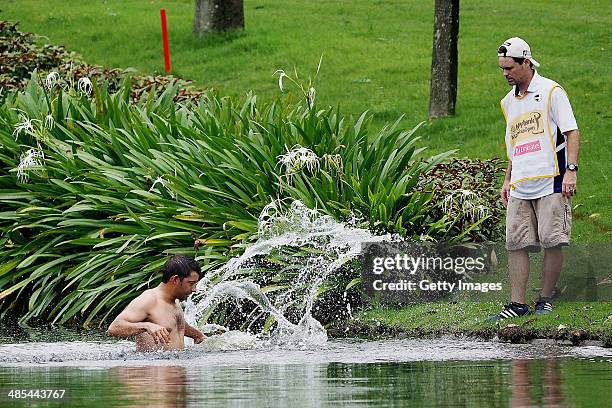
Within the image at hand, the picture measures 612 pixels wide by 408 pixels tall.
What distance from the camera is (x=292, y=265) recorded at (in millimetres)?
12680

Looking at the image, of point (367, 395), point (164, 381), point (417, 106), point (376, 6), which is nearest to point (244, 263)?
point (164, 381)

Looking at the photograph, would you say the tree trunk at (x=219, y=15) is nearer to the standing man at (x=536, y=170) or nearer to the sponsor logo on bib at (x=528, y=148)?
the standing man at (x=536, y=170)

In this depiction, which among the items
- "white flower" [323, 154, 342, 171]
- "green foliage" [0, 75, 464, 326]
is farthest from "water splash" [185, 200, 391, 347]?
"white flower" [323, 154, 342, 171]

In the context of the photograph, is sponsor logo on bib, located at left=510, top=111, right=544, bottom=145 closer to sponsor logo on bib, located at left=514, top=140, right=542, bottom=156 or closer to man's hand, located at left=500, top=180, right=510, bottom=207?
sponsor logo on bib, located at left=514, top=140, right=542, bottom=156

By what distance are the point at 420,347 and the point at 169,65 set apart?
1533 centimetres

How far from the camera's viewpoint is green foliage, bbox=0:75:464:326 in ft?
43.1

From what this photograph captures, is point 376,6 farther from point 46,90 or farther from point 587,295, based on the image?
point 587,295

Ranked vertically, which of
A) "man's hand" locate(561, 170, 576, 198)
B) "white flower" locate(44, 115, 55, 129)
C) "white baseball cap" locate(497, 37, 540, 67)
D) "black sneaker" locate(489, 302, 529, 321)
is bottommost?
"black sneaker" locate(489, 302, 529, 321)

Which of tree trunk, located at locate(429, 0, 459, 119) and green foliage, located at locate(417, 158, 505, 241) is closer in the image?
green foliage, located at locate(417, 158, 505, 241)

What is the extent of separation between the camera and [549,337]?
10.9 m

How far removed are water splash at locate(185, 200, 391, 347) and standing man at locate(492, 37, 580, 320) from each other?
1554 mm

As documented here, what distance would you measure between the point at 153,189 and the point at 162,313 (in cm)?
312

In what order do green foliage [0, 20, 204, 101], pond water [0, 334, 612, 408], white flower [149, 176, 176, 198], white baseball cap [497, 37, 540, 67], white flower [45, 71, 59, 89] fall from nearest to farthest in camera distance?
1. pond water [0, 334, 612, 408]
2. white baseball cap [497, 37, 540, 67]
3. white flower [149, 176, 176, 198]
4. white flower [45, 71, 59, 89]
5. green foliage [0, 20, 204, 101]

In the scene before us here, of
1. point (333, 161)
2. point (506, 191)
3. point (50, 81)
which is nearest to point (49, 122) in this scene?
point (50, 81)
